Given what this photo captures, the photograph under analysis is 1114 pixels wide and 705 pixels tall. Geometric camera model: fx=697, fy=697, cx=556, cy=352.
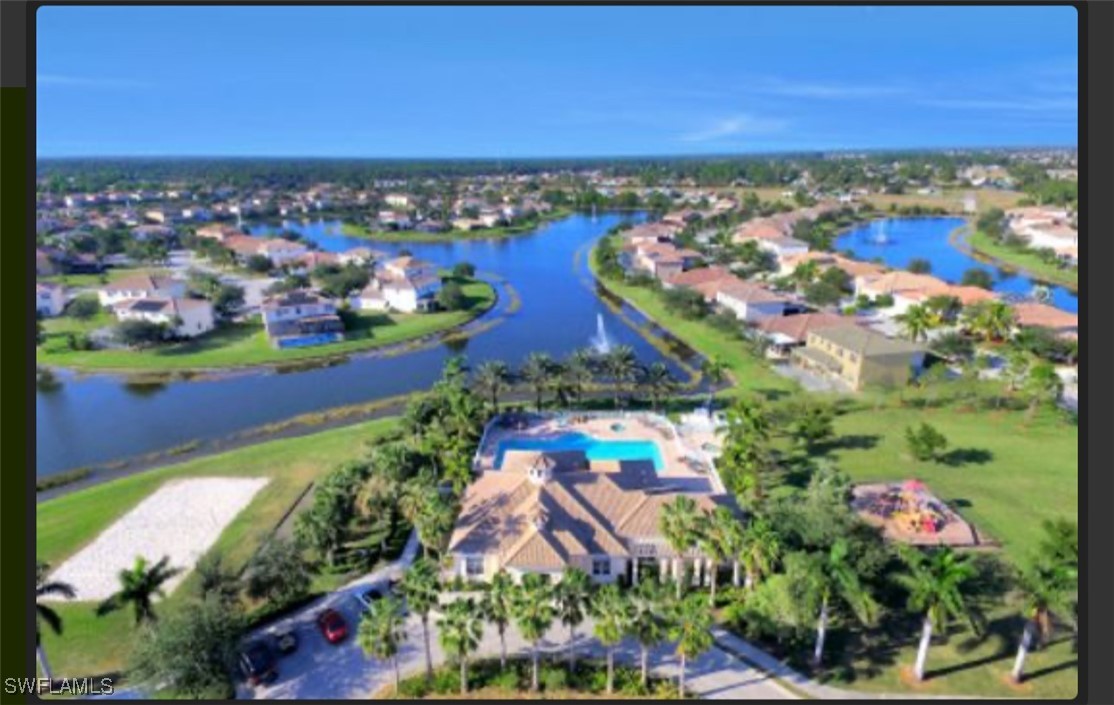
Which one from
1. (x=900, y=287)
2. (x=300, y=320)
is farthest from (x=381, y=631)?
(x=900, y=287)

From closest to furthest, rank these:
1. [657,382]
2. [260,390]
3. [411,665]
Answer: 1. [411,665]
2. [657,382]
3. [260,390]

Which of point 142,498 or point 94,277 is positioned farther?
point 94,277

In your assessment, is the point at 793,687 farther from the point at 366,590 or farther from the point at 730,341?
the point at 730,341

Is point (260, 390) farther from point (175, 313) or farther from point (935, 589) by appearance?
point (935, 589)

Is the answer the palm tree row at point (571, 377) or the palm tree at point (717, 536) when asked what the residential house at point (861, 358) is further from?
the palm tree at point (717, 536)

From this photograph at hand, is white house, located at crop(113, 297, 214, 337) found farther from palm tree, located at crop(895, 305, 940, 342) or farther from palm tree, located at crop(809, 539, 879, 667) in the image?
palm tree, located at crop(895, 305, 940, 342)

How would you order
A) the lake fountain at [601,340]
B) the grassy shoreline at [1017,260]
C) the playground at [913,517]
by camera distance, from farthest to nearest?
the grassy shoreline at [1017,260], the lake fountain at [601,340], the playground at [913,517]

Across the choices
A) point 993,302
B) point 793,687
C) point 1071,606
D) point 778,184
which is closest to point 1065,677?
point 1071,606

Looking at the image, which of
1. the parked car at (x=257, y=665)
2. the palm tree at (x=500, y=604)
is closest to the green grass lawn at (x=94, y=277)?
the parked car at (x=257, y=665)
